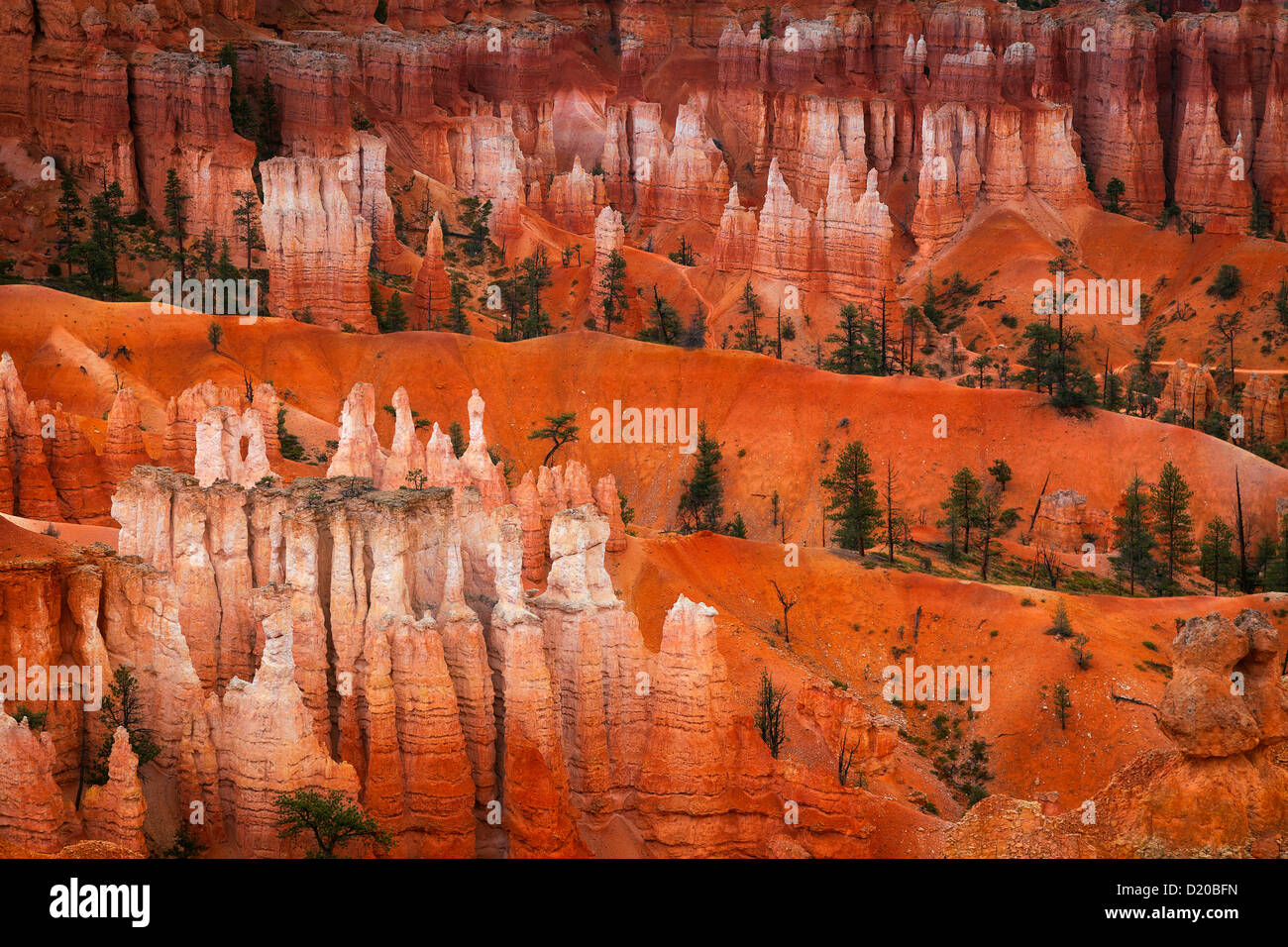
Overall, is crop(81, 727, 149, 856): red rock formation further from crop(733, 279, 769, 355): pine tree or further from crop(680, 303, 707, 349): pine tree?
crop(680, 303, 707, 349): pine tree

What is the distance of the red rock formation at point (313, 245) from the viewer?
454 ft

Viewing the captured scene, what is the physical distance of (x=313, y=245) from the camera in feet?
455

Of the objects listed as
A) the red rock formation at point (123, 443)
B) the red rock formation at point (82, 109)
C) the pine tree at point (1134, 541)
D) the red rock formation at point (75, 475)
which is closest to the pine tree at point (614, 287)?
the red rock formation at point (82, 109)

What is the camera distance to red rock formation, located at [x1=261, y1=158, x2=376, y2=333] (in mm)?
138500

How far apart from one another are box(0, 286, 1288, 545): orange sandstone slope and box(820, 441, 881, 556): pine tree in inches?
331

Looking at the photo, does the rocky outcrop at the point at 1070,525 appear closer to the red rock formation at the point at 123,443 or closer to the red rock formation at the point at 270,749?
the red rock formation at the point at 123,443

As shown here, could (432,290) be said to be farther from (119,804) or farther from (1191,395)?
(119,804)

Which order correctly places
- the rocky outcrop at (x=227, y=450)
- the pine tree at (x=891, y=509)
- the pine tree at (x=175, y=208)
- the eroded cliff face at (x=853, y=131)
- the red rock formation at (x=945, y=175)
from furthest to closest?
the red rock formation at (x=945, y=175)
the eroded cliff face at (x=853, y=131)
the pine tree at (x=175, y=208)
the pine tree at (x=891, y=509)
the rocky outcrop at (x=227, y=450)

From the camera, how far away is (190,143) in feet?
489

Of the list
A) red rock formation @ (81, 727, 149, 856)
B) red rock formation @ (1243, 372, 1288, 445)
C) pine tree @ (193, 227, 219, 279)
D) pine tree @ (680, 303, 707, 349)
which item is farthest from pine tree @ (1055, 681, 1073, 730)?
pine tree @ (193, 227, 219, 279)

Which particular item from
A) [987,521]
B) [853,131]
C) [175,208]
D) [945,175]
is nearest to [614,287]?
[175,208]

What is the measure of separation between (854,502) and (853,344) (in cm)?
4060

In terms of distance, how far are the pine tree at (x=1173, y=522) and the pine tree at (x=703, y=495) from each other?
24.0 meters
